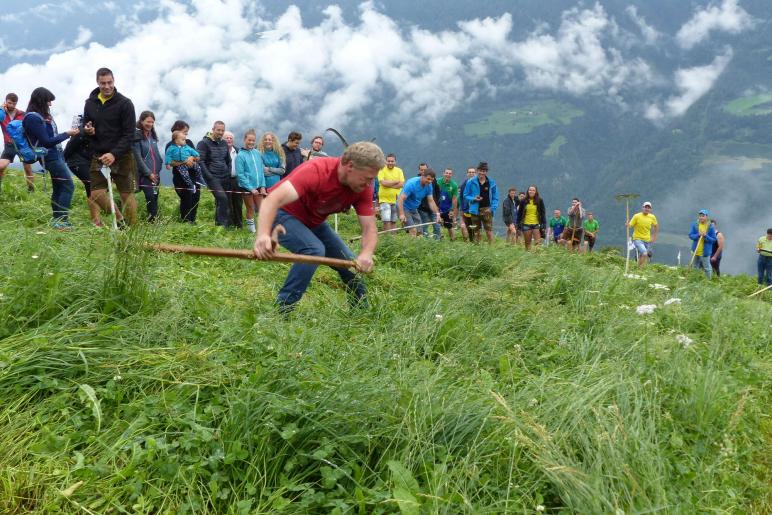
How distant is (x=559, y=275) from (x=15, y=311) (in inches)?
223

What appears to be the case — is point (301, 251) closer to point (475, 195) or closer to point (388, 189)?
point (388, 189)

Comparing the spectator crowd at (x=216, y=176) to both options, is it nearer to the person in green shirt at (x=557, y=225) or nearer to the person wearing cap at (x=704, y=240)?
the person wearing cap at (x=704, y=240)

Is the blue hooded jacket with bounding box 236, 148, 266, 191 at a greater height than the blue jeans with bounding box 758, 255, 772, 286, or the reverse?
the blue hooded jacket with bounding box 236, 148, 266, 191

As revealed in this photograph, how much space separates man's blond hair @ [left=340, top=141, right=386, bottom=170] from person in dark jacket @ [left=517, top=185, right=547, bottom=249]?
1140 cm

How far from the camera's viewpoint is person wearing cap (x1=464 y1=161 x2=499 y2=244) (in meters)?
13.5

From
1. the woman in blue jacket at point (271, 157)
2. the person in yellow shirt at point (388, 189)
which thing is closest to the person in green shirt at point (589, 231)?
the person in yellow shirt at point (388, 189)

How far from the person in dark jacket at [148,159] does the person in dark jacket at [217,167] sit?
81 centimetres

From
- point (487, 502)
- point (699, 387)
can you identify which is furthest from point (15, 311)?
point (699, 387)

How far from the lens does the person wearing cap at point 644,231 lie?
1585cm

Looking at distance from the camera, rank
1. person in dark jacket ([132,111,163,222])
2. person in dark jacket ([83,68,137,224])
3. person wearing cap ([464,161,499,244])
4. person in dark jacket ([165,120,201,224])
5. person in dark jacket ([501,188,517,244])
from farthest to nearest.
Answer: person in dark jacket ([501,188,517,244]) → person wearing cap ([464,161,499,244]) → person in dark jacket ([165,120,201,224]) → person in dark jacket ([132,111,163,222]) → person in dark jacket ([83,68,137,224])

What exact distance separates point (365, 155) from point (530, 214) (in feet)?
38.4

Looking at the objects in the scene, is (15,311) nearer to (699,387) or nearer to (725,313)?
(699,387)

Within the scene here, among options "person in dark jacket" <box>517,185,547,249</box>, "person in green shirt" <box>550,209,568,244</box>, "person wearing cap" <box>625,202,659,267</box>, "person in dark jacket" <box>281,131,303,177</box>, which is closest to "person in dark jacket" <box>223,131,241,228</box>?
"person in dark jacket" <box>281,131,303,177</box>

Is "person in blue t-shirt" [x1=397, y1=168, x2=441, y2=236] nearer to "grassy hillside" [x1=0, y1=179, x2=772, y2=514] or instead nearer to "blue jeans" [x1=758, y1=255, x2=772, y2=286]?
"grassy hillside" [x1=0, y1=179, x2=772, y2=514]
